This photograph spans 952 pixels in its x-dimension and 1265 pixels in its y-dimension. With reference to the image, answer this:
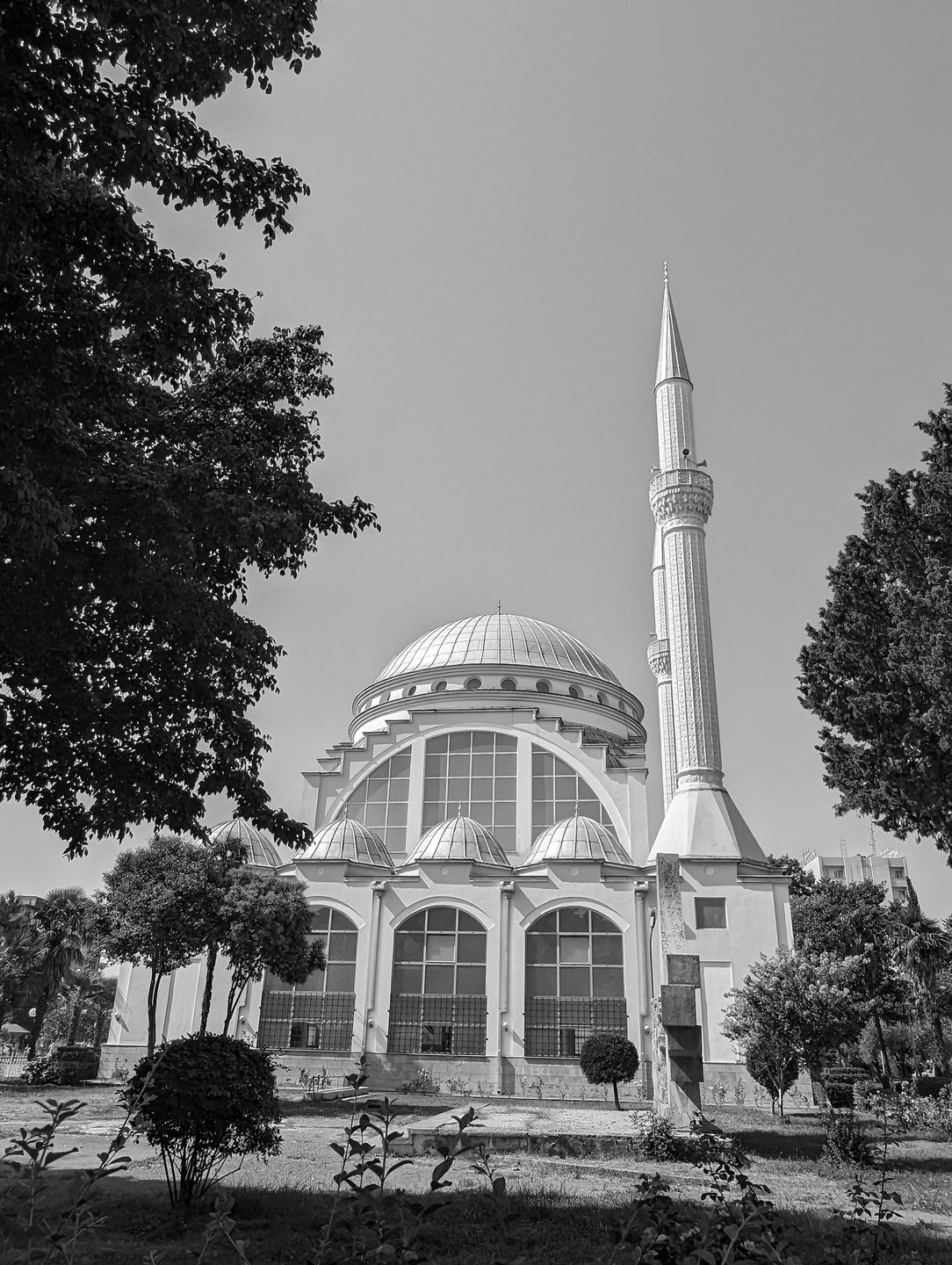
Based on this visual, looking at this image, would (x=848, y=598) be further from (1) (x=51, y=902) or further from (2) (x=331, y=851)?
(1) (x=51, y=902)

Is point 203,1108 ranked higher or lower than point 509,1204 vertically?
higher

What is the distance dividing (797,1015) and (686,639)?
53.7ft

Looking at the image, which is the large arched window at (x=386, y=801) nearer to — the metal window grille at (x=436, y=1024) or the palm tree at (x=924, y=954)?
the metal window grille at (x=436, y=1024)

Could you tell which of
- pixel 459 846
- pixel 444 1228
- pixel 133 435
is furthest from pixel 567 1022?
pixel 133 435

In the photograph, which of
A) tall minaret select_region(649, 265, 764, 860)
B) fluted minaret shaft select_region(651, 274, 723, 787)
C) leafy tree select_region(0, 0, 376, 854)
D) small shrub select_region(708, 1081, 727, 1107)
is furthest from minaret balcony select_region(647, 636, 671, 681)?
leafy tree select_region(0, 0, 376, 854)

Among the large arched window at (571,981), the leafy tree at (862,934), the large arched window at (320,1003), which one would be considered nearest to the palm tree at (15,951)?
the large arched window at (320,1003)

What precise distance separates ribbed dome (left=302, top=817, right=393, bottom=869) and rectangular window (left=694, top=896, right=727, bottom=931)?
1047 cm

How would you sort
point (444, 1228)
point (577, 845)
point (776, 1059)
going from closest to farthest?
point (444, 1228) → point (776, 1059) → point (577, 845)

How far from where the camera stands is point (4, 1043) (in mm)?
48406

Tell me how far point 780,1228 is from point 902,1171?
10.1 meters

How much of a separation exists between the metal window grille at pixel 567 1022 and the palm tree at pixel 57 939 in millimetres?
13811

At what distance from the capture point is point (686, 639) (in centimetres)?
3341

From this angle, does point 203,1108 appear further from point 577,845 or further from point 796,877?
point 796,877

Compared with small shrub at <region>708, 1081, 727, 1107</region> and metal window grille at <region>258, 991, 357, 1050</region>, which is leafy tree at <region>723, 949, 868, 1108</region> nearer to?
small shrub at <region>708, 1081, 727, 1107</region>
